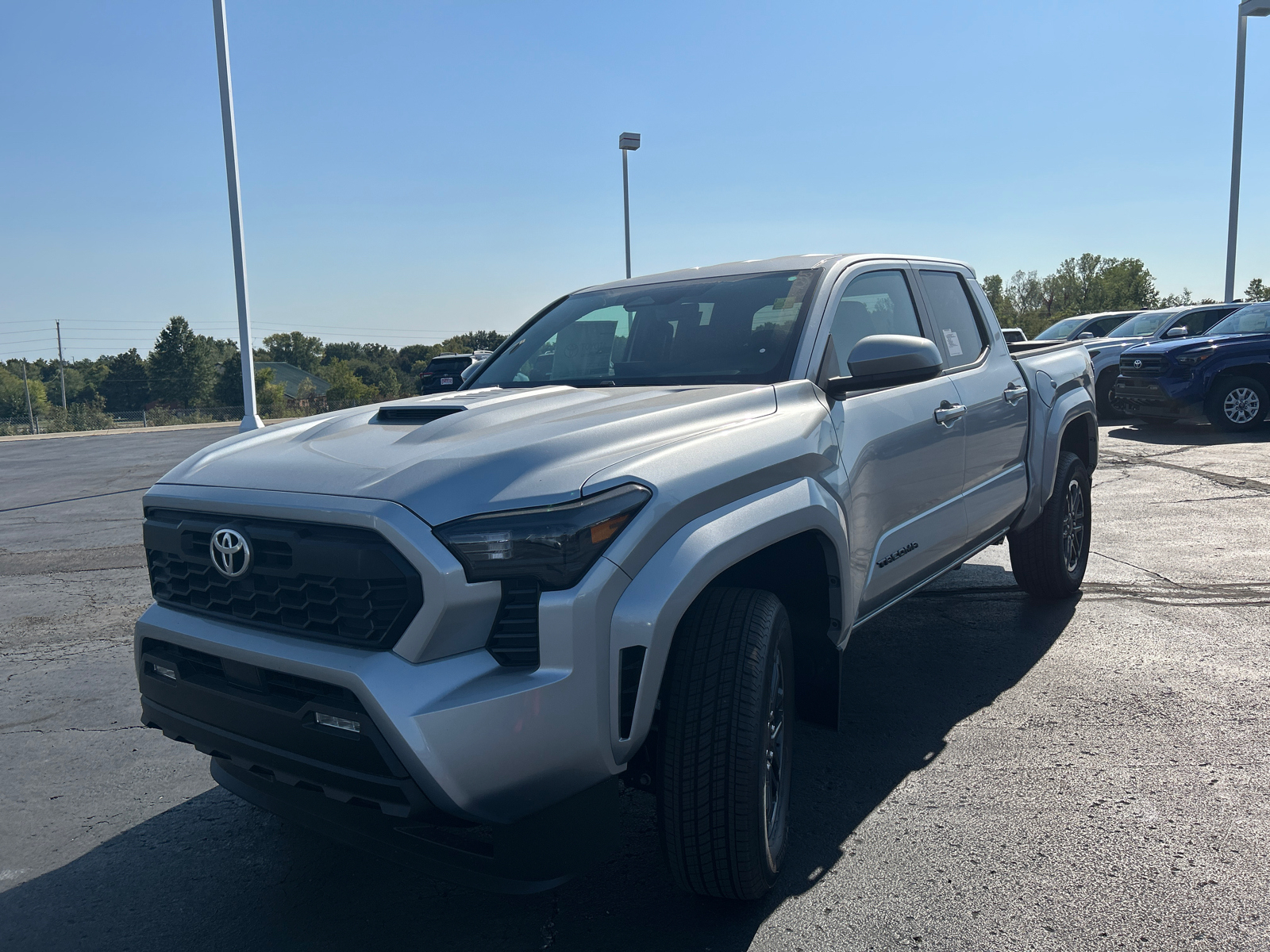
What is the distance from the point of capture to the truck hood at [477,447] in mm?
2217

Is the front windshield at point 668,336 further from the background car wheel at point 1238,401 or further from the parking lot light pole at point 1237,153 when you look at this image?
the parking lot light pole at point 1237,153

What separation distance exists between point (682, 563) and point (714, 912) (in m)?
1.05

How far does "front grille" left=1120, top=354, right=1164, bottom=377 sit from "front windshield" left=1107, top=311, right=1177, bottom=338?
312cm

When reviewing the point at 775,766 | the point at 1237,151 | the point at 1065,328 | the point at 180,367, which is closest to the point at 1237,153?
the point at 1237,151

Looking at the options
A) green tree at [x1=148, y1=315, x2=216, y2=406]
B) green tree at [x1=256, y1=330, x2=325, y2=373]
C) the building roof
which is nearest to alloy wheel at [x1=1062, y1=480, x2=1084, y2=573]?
green tree at [x1=148, y1=315, x2=216, y2=406]

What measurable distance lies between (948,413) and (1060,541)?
1.86 m

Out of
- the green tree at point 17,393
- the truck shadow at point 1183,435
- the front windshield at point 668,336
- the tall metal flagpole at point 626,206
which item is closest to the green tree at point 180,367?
the green tree at point 17,393

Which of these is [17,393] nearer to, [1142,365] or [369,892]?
[1142,365]

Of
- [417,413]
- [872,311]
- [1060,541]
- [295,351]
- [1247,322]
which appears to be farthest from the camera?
[295,351]

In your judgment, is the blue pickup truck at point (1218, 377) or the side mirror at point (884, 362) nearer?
the side mirror at point (884, 362)

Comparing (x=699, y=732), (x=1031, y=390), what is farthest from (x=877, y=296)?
(x=699, y=732)

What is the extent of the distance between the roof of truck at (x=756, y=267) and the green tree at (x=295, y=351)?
145813 millimetres

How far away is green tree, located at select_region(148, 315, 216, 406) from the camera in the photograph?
287 feet

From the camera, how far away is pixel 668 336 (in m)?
3.70
